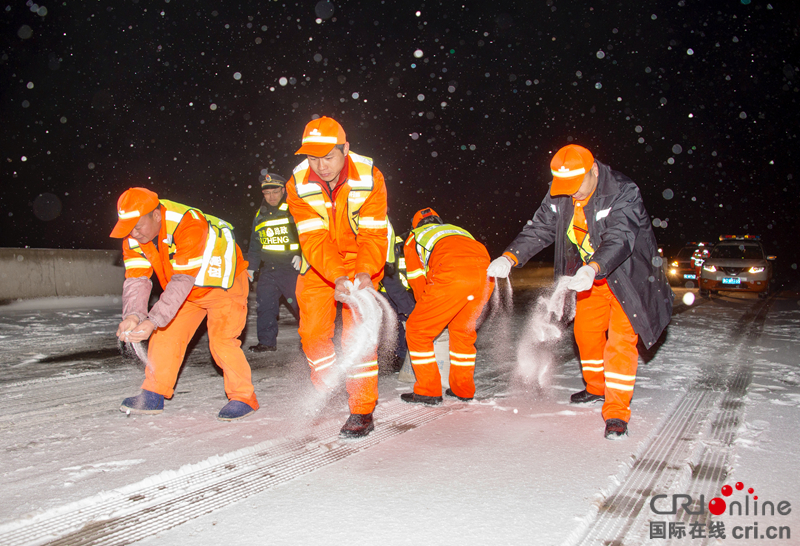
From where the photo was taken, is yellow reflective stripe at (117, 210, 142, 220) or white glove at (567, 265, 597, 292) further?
yellow reflective stripe at (117, 210, 142, 220)

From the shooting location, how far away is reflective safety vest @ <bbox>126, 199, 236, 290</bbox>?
11.8ft

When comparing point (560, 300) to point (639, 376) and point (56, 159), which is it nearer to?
point (639, 376)

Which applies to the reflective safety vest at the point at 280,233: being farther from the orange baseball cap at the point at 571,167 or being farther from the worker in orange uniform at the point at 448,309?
the orange baseball cap at the point at 571,167

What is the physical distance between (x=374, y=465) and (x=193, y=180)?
68.5ft

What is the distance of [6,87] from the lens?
17.0m

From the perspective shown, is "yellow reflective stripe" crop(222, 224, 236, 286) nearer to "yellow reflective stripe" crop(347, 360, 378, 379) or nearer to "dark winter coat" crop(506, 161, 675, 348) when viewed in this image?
"yellow reflective stripe" crop(347, 360, 378, 379)

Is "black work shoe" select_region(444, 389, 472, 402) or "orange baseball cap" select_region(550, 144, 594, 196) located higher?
"orange baseball cap" select_region(550, 144, 594, 196)

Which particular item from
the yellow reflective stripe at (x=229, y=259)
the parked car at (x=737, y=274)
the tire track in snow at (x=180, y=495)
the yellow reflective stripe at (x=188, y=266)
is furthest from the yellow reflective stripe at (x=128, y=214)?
the parked car at (x=737, y=274)

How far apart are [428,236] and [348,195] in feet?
3.58

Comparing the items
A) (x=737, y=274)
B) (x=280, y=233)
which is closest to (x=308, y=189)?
(x=280, y=233)
